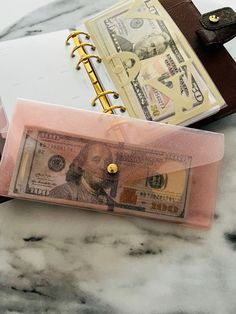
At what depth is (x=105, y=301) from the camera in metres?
0.74

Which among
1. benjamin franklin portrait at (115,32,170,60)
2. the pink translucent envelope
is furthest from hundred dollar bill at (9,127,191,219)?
benjamin franklin portrait at (115,32,170,60)

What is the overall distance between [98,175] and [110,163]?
3cm

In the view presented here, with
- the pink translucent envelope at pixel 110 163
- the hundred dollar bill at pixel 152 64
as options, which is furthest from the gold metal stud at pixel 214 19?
the pink translucent envelope at pixel 110 163

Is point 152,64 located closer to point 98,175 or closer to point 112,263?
point 98,175

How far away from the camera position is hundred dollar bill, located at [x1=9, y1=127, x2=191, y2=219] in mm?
775

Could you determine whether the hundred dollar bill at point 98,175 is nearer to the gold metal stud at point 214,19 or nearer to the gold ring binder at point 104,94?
the gold ring binder at point 104,94

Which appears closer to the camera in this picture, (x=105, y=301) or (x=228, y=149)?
(x=105, y=301)

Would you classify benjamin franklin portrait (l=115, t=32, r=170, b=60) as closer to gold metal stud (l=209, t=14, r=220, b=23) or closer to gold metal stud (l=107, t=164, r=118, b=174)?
gold metal stud (l=209, t=14, r=220, b=23)

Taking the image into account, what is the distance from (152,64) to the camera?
32.9 inches

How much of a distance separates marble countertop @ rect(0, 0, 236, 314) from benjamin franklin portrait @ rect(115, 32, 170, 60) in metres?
0.23

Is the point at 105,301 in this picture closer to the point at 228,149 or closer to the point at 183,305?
the point at 183,305

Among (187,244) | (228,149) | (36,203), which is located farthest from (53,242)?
(228,149)

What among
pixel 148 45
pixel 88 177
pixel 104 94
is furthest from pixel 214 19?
pixel 88 177

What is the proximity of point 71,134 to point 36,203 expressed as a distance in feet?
0.38
